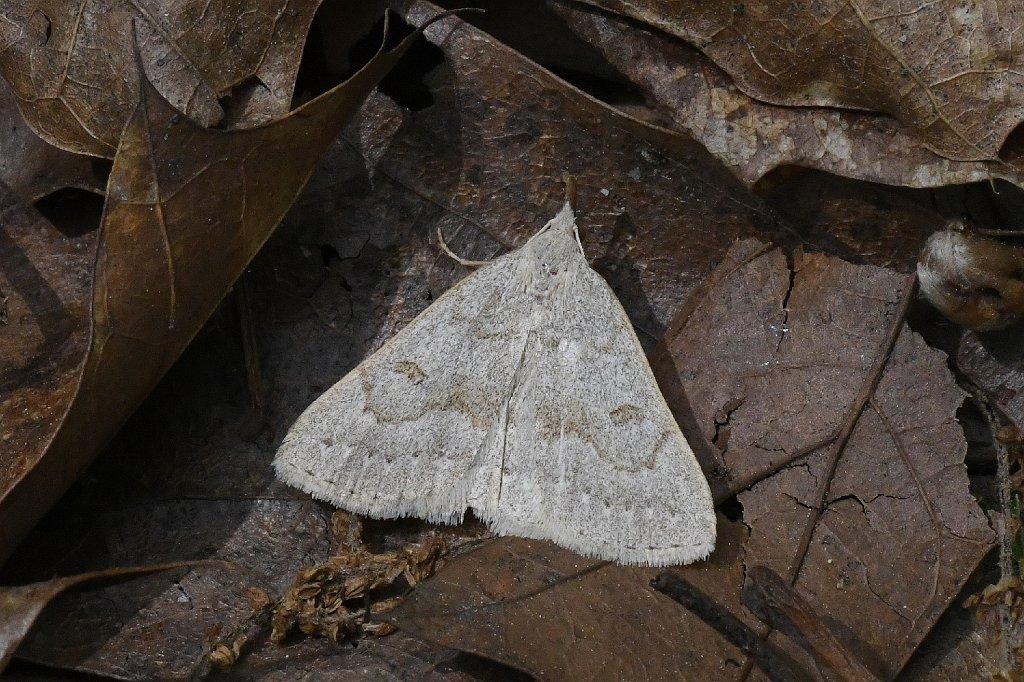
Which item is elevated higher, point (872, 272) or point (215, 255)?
point (215, 255)

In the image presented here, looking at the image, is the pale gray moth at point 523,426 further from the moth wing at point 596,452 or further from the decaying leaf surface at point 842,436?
the decaying leaf surface at point 842,436

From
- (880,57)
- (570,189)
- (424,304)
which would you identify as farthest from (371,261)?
(880,57)

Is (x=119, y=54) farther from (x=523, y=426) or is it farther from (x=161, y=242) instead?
(x=523, y=426)

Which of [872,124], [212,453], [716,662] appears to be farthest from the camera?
[212,453]

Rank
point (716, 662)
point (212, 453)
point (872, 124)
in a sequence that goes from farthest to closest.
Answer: point (212, 453) < point (872, 124) < point (716, 662)

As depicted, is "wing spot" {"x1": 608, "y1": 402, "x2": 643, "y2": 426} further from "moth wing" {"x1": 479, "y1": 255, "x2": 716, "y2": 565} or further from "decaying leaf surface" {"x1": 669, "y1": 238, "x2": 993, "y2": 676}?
"decaying leaf surface" {"x1": 669, "y1": 238, "x2": 993, "y2": 676}

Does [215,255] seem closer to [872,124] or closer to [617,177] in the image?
[617,177]

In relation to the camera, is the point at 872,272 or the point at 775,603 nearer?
the point at 775,603

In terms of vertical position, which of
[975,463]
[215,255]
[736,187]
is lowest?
[975,463]

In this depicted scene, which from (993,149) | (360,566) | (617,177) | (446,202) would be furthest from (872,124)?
(360,566)
